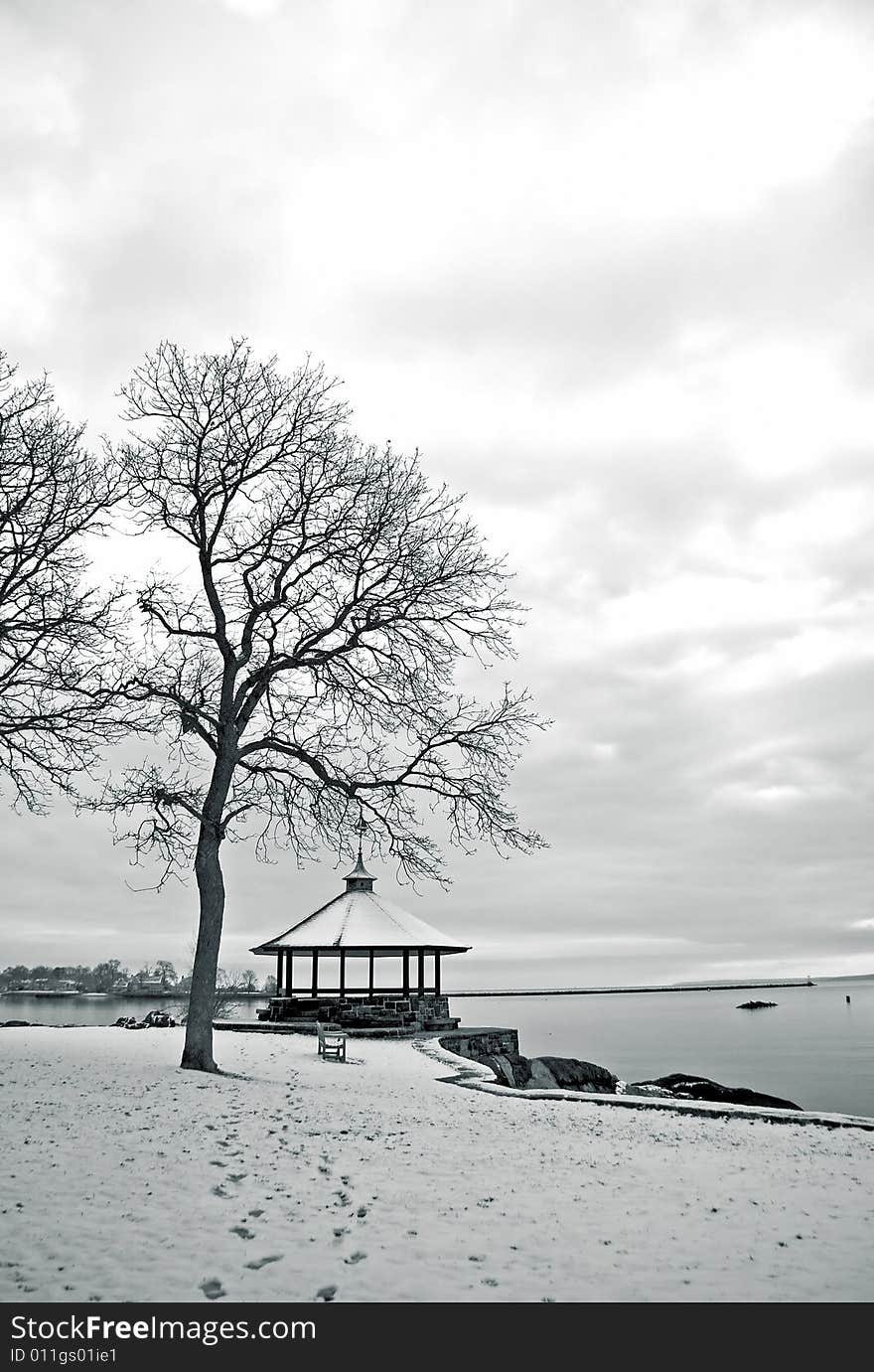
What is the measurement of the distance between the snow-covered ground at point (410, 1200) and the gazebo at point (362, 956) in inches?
580

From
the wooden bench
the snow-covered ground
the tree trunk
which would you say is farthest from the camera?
the wooden bench

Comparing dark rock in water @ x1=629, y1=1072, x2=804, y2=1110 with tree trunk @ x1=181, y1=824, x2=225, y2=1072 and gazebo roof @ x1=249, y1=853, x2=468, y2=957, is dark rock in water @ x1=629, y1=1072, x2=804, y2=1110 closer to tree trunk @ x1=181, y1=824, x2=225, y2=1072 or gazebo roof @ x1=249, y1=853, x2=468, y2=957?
gazebo roof @ x1=249, y1=853, x2=468, y2=957

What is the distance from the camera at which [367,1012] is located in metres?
27.0

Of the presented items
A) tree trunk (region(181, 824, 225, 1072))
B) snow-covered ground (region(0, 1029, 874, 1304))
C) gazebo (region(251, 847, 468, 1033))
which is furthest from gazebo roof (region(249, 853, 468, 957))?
snow-covered ground (region(0, 1029, 874, 1304))

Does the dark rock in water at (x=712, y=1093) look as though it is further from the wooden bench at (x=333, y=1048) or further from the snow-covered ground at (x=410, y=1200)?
the snow-covered ground at (x=410, y=1200)

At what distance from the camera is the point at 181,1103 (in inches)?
451

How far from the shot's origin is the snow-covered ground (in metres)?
5.83

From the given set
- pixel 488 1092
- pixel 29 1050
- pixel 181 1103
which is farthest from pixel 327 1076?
pixel 29 1050

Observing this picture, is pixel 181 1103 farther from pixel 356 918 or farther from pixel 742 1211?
pixel 356 918

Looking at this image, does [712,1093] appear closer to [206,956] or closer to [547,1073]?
[547,1073]

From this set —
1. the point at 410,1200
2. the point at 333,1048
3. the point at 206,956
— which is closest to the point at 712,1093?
the point at 333,1048

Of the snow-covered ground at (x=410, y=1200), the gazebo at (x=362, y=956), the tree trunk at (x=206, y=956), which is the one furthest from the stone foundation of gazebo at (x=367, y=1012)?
the snow-covered ground at (x=410, y=1200)

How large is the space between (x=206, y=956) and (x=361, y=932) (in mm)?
14209

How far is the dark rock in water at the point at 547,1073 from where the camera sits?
25.3 meters
